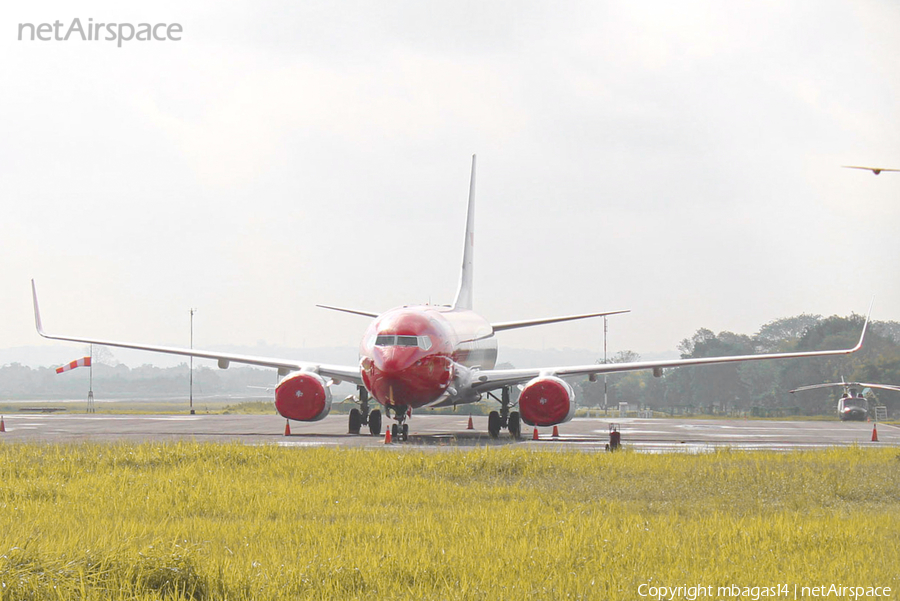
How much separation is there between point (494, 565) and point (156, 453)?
1121cm

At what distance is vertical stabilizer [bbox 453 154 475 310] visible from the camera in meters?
42.5

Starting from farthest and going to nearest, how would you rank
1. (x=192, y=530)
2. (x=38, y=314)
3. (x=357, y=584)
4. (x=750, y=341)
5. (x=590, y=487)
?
1. (x=750, y=341)
2. (x=38, y=314)
3. (x=590, y=487)
4. (x=192, y=530)
5. (x=357, y=584)

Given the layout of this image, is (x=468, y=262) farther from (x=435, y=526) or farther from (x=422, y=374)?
(x=435, y=526)

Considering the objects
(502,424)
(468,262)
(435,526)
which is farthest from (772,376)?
(435,526)

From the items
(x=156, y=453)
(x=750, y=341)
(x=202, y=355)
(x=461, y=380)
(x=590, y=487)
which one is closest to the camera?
(x=590, y=487)

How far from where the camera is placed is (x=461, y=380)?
29562 millimetres

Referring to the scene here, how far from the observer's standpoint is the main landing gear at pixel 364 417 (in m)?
30.9

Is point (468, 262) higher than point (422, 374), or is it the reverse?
point (468, 262)

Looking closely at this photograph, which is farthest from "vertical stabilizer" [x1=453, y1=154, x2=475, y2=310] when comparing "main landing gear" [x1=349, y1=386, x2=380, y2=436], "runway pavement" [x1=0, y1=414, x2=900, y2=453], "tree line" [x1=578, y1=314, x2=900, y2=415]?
"tree line" [x1=578, y1=314, x2=900, y2=415]

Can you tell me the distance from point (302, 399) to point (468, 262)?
17.4 m

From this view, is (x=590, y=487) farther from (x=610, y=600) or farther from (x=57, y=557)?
(x=57, y=557)

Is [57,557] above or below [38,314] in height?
below

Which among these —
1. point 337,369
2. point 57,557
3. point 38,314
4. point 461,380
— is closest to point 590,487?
point 57,557

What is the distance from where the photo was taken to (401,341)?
1046 inches
